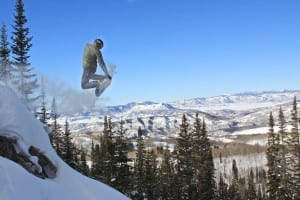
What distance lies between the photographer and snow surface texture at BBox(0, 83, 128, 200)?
704 centimetres

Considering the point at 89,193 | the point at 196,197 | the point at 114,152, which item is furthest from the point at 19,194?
the point at 196,197

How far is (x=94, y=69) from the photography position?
43.1ft

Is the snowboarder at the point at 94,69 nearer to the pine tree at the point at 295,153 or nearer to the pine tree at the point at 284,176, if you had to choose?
the pine tree at the point at 284,176

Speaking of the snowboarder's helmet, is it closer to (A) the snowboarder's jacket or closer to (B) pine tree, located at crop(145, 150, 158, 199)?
(A) the snowboarder's jacket

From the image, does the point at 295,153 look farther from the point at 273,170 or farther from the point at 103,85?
the point at 103,85

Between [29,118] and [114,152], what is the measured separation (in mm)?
26114

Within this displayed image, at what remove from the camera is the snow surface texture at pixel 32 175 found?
704 cm

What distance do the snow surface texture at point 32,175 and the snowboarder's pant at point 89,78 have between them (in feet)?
11.1

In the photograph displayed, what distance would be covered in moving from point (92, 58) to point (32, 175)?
6.08m

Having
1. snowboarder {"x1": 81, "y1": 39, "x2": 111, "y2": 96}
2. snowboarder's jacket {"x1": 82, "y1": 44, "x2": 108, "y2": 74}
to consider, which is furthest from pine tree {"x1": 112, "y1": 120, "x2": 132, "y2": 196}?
snowboarder's jacket {"x1": 82, "y1": 44, "x2": 108, "y2": 74}

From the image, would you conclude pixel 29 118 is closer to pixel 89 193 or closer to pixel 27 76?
pixel 89 193

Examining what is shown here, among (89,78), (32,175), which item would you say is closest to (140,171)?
(89,78)

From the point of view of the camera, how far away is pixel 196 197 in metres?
46.5

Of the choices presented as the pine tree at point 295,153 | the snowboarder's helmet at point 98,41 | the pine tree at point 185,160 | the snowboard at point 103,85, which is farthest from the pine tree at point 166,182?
the snowboarder's helmet at point 98,41
